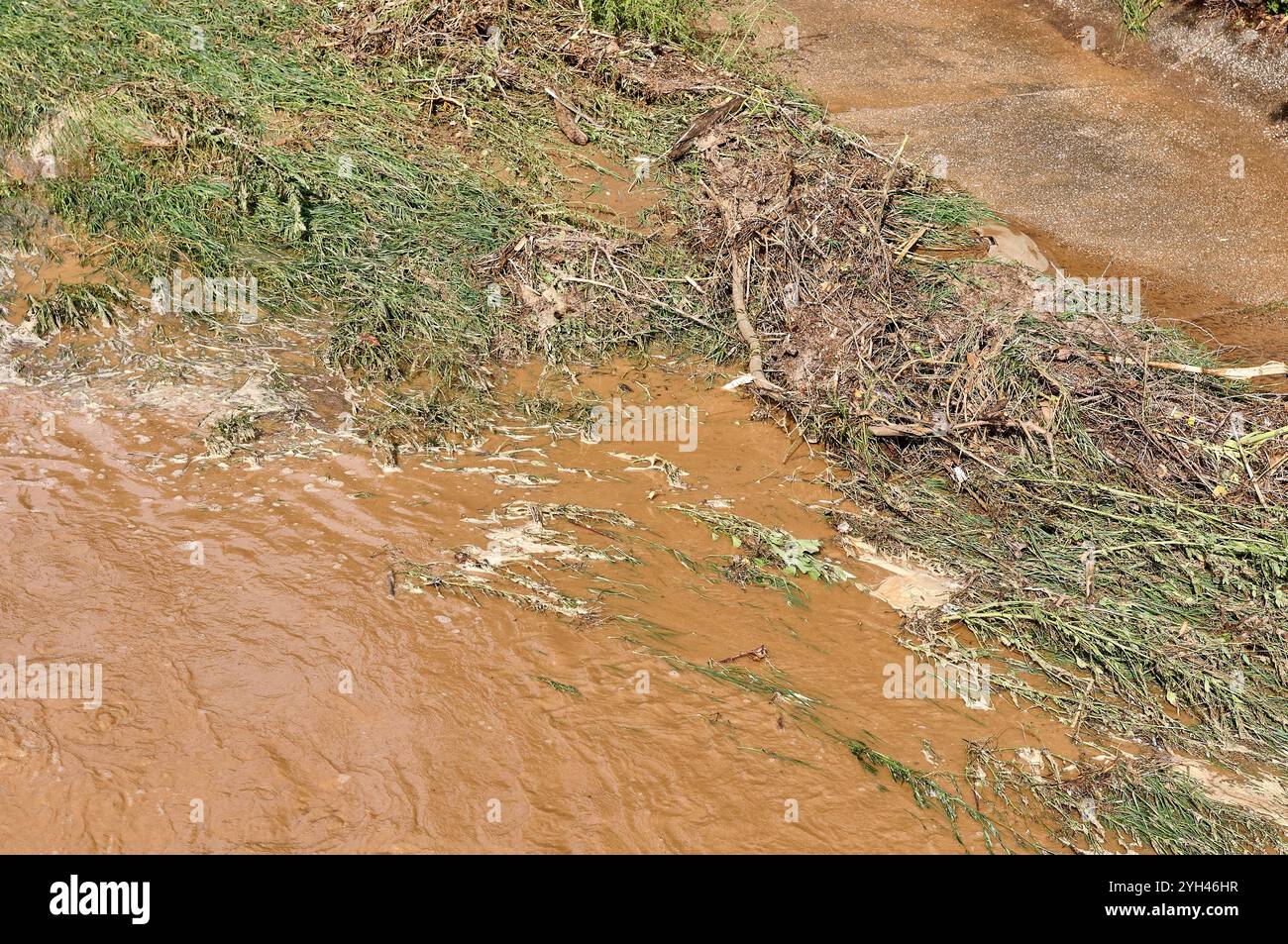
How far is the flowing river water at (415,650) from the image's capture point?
3363mm

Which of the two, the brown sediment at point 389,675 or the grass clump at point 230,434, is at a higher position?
the grass clump at point 230,434

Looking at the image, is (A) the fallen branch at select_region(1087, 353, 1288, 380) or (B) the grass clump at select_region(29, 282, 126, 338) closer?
(A) the fallen branch at select_region(1087, 353, 1288, 380)

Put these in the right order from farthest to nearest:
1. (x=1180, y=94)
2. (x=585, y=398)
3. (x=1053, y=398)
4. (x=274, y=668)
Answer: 1. (x=1180, y=94)
2. (x=585, y=398)
3. (x=1053, y=398)
4. (x=274, y=668)

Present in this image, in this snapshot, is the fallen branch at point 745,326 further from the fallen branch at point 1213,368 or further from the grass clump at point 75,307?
the grass clump at point 75,307

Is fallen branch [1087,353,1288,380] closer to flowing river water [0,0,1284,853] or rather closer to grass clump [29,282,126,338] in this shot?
flowing river water [0,0,1284,853]

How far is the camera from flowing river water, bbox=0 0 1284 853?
336cm

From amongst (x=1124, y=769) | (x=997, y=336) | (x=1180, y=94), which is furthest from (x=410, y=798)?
(x=1180, y=94)

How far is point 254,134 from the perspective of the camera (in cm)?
649

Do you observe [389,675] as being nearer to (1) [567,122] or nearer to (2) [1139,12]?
(1) [567,122]

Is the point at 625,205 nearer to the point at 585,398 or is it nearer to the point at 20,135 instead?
the point at 585,398

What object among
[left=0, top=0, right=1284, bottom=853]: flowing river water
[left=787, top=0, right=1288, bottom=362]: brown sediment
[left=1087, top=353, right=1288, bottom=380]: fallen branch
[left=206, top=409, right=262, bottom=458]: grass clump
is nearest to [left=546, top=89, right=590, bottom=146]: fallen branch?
[left=787, top=0, right=1288, bottom=362]: brown sediment

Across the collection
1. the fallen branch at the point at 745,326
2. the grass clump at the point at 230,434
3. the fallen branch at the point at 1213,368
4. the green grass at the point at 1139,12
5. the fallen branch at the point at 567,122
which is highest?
the green grass at the point at 1139,12

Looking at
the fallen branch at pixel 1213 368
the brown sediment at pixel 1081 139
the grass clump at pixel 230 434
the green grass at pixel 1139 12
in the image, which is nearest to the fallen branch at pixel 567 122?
the brown sediment at pixel 1081 139

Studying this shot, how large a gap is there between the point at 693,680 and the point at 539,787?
745 millimetres
